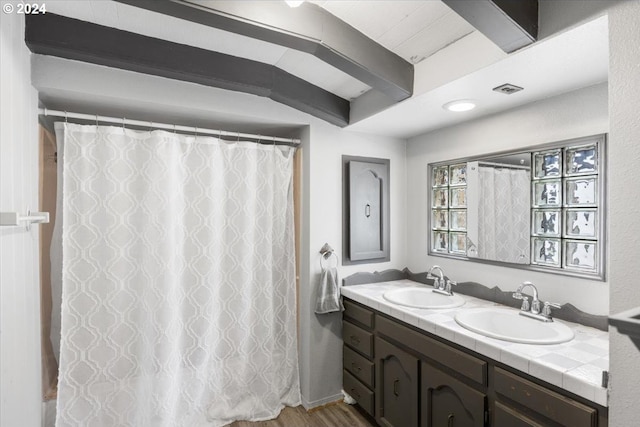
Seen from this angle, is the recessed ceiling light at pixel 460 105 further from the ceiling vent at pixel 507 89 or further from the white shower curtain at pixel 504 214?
the white shower curtain at pixel 504 214

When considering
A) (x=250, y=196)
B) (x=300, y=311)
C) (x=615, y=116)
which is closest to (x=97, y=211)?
(x=250, y=196)

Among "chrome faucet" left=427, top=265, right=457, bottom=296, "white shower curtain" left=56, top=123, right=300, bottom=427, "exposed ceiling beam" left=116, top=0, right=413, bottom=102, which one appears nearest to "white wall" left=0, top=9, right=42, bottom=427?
"white shower curtain" left=56, top=123, right=300, bottom=427

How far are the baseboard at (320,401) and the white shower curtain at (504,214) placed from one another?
1.51m

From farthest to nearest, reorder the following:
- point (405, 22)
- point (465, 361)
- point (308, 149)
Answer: point (308, 149), point (465, 361), point (405, 22)


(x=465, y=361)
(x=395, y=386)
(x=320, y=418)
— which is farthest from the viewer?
(x=320, y=418)

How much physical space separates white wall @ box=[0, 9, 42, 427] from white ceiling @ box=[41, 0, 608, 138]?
352mm

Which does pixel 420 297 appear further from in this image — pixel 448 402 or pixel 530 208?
pixel 530 208

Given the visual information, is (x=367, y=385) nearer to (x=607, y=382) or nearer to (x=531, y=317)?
(x=531, y=317)

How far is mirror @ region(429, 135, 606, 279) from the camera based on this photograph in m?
1.67

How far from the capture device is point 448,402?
5.46 ft

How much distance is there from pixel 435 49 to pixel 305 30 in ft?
2.24

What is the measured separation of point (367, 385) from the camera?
2264mm

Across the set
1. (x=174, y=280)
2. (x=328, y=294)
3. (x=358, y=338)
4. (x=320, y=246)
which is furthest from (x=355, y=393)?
(x=174, y=280)

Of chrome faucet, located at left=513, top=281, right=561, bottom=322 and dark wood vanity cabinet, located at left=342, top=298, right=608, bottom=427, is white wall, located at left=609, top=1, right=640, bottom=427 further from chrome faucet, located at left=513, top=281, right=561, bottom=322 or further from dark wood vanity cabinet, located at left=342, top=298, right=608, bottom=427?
chrome faucet, located at left=513, top=281, right=561, bottom=322
